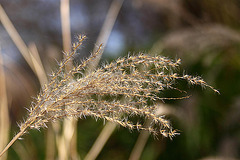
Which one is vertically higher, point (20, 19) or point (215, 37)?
point (20, 19)

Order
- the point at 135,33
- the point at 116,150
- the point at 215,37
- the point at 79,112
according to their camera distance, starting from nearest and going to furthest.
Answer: the point at 79,112 → the point at 215,37 → the point at 116,150 → the point at 135,33

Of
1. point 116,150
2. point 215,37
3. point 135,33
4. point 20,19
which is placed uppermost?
point 135,33

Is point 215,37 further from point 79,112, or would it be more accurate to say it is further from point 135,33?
point 135,33

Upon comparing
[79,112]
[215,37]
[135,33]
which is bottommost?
[79,112]

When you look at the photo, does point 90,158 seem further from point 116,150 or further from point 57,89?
point 116,150

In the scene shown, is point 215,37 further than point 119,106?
Yes

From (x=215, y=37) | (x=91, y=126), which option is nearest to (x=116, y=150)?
(x=91, y=126)

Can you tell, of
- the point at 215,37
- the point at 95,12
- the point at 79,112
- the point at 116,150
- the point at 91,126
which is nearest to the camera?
the point at 79,112

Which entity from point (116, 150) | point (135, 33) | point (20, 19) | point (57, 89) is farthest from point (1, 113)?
point (20, 19)

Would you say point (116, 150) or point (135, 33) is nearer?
point (116, 150)
